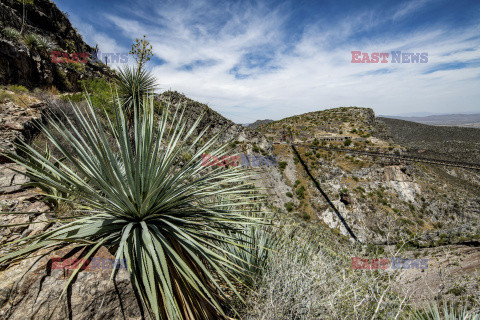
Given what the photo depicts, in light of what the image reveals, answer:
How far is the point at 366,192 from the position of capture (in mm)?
24766

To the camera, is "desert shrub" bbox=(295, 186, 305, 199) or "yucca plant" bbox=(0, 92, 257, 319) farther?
"desert shrub" bbox=(295, 186, 305, 199)

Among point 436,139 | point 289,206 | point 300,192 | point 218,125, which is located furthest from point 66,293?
point 436,139

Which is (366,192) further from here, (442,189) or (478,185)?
(478,185)

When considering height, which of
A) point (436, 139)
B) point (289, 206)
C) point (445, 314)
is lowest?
point (289, 206)

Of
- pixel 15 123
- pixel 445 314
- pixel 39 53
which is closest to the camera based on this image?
pixel 445 314

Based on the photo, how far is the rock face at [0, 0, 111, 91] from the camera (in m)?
8.23

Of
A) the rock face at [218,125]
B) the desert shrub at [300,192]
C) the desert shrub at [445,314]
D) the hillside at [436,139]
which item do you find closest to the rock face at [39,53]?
the rock face at [218,125]

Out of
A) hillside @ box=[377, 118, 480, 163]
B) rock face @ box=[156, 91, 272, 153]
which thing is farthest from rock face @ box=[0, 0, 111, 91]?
hillside @ box=[377, 118, 480, 163]

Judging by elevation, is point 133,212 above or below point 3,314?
above

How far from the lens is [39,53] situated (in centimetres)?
1009

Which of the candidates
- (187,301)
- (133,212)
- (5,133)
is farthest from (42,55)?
(187,301)

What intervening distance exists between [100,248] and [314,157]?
28460mm

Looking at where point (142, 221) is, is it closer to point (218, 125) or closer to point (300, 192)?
point (218, 125)

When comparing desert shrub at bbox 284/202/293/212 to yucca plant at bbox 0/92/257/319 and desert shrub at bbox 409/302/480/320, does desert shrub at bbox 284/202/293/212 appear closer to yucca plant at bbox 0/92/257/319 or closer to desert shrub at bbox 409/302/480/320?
desert shrub at bbox 409/302/480/320
